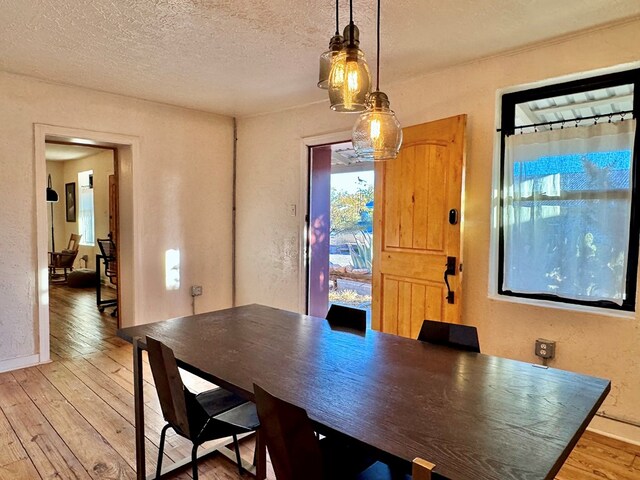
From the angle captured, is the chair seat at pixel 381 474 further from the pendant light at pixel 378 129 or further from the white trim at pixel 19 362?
the white trim at pixel 19 362

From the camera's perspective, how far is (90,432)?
98.2 inches

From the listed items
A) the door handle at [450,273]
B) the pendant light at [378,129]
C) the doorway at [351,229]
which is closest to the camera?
the pendant light at [378,129]

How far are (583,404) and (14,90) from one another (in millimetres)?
4346

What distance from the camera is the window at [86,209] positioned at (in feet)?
26.4

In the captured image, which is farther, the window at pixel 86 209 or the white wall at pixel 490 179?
the window at pixel 86 209

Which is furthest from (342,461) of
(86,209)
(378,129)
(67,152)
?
(86,209)

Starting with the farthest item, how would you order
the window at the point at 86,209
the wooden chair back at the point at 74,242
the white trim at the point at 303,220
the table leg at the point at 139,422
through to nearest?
the wooden chair back at the point at 74,242, the window at the point at 86,209, the white trim at the point at 303,220, the table leg at the point at 139,422

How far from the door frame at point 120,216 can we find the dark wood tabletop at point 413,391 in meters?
2.19

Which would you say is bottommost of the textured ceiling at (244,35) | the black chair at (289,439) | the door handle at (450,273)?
the black chair at (289,439)

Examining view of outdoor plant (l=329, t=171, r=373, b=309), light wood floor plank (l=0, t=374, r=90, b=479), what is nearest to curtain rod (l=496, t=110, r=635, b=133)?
view of outdoor plant (l=329, t=171, r=373, b=309)

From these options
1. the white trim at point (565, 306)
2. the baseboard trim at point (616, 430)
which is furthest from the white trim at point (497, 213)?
the baseboard trim at point (616, 430)

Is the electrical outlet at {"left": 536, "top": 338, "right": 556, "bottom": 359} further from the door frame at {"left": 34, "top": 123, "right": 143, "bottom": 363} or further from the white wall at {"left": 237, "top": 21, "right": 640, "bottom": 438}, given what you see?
the door frame at {"left": 34, "top": 123, "right": 143, "bottom": 363}

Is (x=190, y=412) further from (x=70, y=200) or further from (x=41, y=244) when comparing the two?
(x=70, y=200)

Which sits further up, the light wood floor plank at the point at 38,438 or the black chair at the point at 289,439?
the black chair at the point at 289,439
